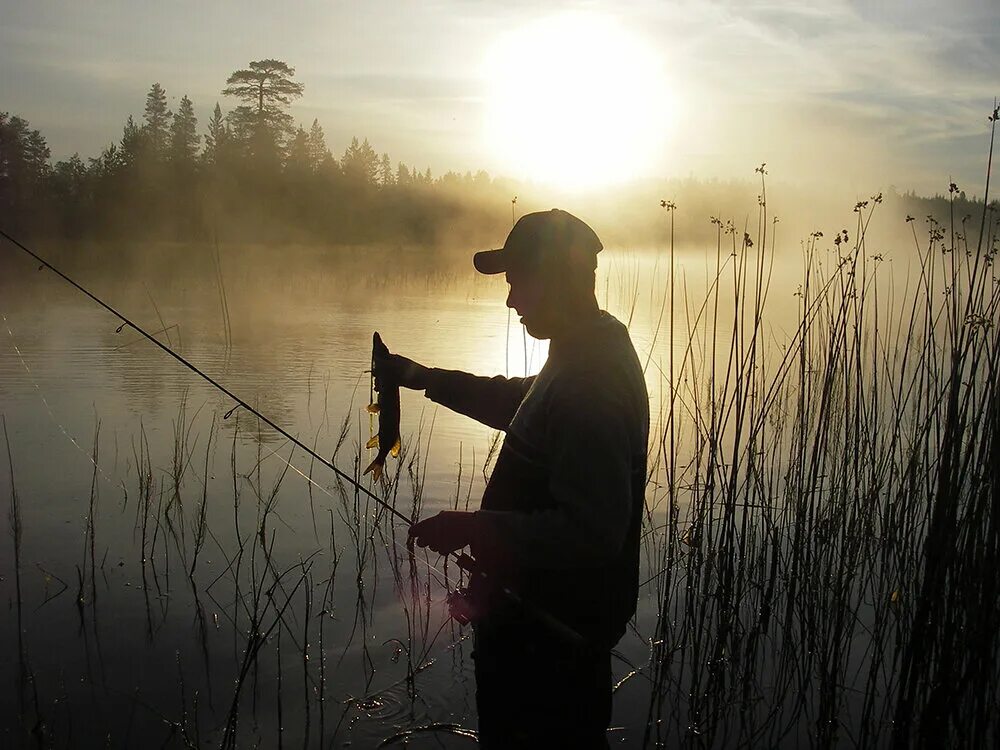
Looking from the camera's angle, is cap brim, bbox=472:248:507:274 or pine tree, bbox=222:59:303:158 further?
pine tree, bbox=222:59:303:158

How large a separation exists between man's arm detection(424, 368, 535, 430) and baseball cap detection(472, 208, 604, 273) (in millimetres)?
823

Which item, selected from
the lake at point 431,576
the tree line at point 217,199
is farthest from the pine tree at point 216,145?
the lake at point 431,576

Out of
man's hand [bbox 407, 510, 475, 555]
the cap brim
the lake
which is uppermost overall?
the cap brim

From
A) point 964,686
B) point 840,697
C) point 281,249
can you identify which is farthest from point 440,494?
point 281,249

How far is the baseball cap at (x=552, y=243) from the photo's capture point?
97.3 inches

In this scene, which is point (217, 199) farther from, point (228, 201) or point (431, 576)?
point (431, 576)

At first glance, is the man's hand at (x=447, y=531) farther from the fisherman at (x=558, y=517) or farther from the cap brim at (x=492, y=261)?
the cap brim at (x=492, y=261)

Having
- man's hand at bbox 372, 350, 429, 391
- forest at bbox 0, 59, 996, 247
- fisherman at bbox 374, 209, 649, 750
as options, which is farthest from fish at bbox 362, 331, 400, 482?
forest at bbox 0, 59, 996, 247

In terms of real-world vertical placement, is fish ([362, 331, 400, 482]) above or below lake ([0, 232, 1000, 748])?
above

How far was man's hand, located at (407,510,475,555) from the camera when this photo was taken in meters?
2.38

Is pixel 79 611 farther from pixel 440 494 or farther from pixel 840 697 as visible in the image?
pixel 840 697

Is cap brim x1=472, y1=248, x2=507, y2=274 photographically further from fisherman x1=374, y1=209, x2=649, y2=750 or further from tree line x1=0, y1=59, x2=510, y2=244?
tree line x1=0, y1=59, x2=510, y2=244

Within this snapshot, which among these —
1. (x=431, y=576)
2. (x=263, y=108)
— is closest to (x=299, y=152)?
(x=263, y=108)

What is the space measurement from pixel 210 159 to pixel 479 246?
15.5 m
